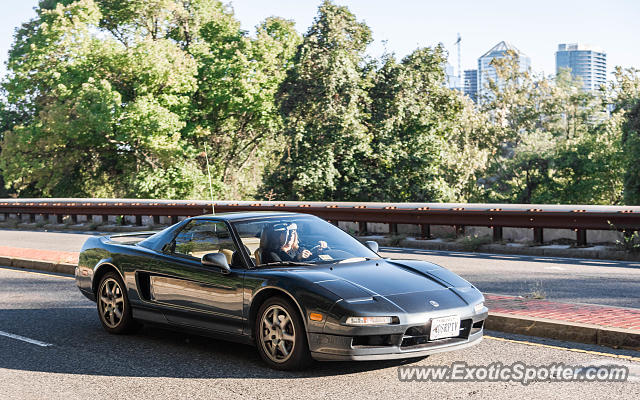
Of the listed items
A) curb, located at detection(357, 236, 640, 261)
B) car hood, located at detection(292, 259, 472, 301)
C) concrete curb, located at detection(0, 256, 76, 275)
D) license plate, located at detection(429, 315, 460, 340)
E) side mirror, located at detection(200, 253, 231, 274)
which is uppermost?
side mirror, located at detection(200, 253, 231, 274)

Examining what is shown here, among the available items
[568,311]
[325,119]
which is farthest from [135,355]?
[325,119]

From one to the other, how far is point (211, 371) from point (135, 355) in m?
1.03

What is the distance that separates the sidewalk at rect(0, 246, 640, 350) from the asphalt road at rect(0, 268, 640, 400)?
16 centimetres

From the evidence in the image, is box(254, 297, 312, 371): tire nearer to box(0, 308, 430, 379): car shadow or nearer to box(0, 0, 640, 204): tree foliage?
box(0, 308, 430, 379): car shadow

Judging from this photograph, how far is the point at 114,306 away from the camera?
315 inches

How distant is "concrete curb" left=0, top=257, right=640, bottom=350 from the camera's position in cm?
675

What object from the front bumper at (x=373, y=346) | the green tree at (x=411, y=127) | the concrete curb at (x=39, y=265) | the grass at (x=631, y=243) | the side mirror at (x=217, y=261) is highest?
the green tree at (x=411, y=127)

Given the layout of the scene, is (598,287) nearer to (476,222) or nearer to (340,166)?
(476,222)

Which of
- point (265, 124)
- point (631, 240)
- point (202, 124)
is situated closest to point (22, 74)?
point (202, 124)

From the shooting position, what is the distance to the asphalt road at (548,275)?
33.1 feet

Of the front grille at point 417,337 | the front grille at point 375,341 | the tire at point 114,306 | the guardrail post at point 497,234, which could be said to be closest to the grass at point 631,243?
the guardrail post at point 497,234

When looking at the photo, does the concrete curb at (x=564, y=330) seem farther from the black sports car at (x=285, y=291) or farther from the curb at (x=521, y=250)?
the curb at (x=521, y=250)

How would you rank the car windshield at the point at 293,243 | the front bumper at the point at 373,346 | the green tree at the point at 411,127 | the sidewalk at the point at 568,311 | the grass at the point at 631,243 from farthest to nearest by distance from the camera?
1. the green tree at the point at 411,127
2. the grass at the point at 631,243
3. the sidewalk at the point at 568,311
4. the car windshield at the point at 293,243
5. the front bumper at the point at 373,346

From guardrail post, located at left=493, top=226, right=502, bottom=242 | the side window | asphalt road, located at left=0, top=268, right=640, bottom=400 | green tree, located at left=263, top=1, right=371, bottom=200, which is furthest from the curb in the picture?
green tree, located at left=263, top=1, right=371, bottom=200
